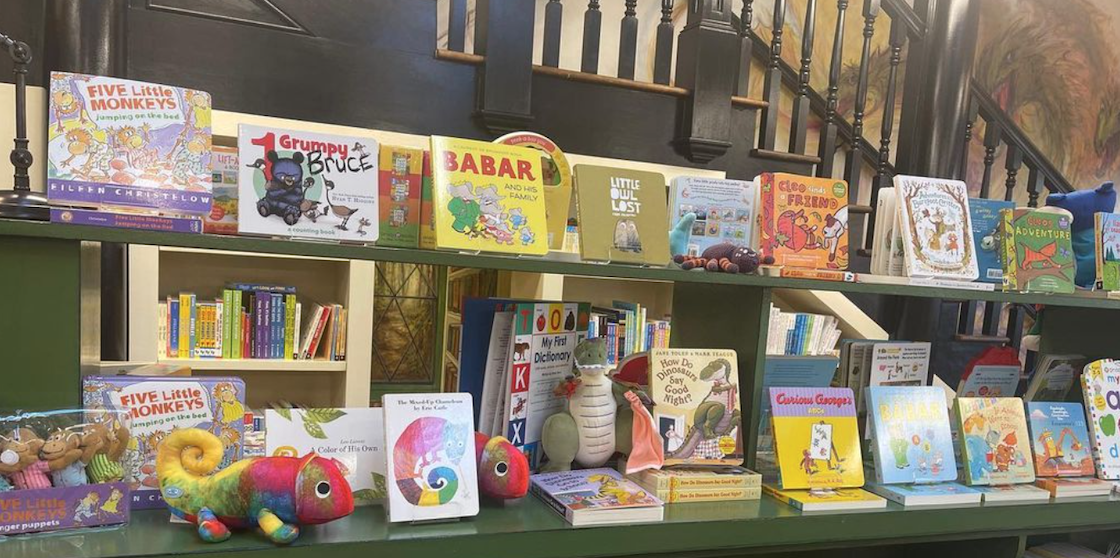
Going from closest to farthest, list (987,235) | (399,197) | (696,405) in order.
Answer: (399,197) → (696,405) → (987,235)

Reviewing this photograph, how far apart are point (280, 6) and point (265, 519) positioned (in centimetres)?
181

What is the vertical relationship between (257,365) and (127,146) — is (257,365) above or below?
below

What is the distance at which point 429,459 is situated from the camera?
3.90 feet

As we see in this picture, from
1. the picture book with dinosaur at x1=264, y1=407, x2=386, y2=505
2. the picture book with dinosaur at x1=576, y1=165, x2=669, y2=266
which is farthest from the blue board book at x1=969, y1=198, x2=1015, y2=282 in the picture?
the picture book with dinosaur at x1=264, y1=407, x2=386, y2=505

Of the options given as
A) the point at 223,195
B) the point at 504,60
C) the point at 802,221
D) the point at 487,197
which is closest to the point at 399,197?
the point at 487,197

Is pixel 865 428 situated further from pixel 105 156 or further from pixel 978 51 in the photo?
pixel 978 51

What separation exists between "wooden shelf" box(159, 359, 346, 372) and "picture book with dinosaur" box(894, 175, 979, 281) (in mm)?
2168

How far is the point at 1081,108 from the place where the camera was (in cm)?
484

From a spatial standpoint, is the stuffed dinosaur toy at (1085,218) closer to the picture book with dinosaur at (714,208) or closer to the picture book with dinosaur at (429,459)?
the picture book with dinosaur at (714,208)

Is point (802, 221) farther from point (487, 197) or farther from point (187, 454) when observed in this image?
point (187, 454)

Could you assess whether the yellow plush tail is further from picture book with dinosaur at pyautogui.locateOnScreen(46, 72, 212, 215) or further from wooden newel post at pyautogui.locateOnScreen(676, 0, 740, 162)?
wooden newel post at pyautogui.locateOnScreen(676, 0, 740, 162)

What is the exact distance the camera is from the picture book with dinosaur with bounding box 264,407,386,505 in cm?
116

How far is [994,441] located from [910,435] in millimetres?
229

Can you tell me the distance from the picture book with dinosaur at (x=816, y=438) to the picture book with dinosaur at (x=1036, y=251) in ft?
1.68
